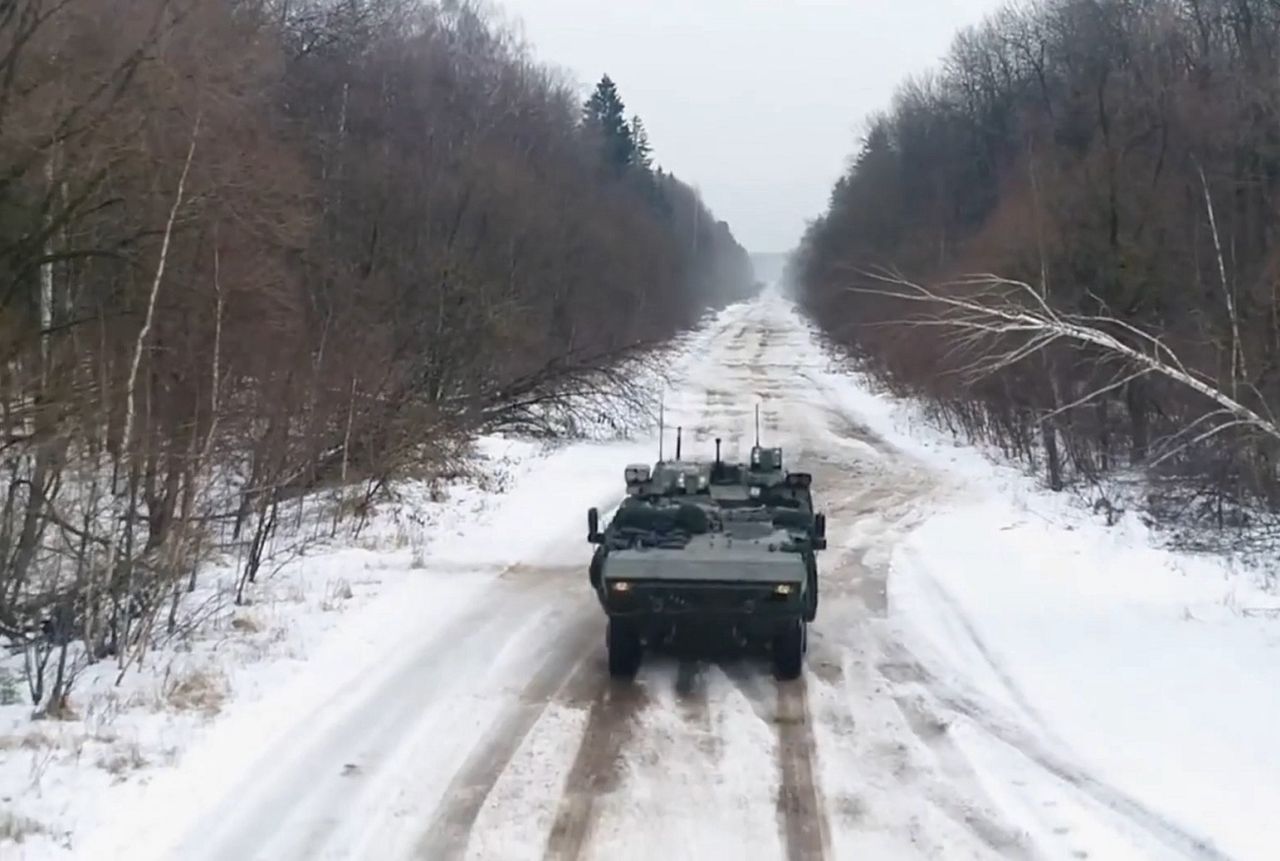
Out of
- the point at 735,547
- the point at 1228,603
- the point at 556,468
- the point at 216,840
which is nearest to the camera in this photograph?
the point at 216,840

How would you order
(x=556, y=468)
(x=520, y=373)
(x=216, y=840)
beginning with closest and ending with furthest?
1. (x=216, y=840)
2. (x=556, y=468)
3. (x=520, y=373)

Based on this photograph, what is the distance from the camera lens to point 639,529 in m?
10.6

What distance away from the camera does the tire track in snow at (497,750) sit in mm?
6719

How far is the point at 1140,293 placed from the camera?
80.3 feet

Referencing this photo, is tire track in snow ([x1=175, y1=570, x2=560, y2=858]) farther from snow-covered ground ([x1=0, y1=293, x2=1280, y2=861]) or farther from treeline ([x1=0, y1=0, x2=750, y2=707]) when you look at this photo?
treeline ([x1=0, y1=0, x2=750, y2=707])

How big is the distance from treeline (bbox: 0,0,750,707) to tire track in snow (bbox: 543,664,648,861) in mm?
3100

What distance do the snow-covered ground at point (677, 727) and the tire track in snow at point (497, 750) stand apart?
2 centimetres

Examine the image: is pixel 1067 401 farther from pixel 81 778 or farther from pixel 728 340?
pixel 728 340

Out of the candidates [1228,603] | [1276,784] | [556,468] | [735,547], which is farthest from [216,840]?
[556,468]

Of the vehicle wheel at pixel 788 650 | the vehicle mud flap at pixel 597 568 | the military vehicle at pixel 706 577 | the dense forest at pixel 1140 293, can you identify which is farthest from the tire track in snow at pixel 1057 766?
the dense forest at pixel 1140 293

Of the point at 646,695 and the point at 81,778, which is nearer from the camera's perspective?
the point at 81,778

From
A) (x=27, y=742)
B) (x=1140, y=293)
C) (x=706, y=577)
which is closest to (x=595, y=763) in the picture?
(x=706, y=577)

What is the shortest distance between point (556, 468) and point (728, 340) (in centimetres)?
4346

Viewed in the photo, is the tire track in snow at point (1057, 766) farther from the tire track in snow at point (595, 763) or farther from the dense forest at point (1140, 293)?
the dense forest at point (1140, 293)
